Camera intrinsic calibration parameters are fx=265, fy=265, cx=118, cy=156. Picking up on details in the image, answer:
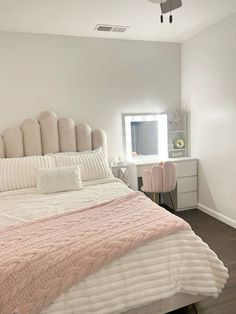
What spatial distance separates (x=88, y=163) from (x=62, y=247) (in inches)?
63.0

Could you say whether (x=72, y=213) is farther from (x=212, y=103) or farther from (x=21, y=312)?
(x=212, y=103)

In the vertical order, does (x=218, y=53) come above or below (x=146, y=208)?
above

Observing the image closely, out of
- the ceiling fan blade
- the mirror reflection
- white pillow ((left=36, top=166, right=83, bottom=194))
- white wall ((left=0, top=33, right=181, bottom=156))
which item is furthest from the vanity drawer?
the ceiling fan blade

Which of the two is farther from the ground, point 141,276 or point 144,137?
point 144,137

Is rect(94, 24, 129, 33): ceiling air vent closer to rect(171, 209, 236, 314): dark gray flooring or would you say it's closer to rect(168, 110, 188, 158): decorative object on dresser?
rect(168, 110, 188, 158): decorative object on dresser

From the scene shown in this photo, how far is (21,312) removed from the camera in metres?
1.27

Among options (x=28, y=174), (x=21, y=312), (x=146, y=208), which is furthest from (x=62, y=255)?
(x=28, y=174)

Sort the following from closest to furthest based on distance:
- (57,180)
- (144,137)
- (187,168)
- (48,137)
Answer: (57,180) < (48,137) < (187,168) < (144,137)

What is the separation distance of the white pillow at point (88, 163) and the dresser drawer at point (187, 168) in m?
1.10

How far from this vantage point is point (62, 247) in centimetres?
149

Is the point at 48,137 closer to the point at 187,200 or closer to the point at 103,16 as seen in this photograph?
the point at 103,16

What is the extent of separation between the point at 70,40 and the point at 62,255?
9.12 ft

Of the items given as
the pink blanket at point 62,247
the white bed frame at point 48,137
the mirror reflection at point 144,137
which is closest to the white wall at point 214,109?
the mirror reflection at point 144,137

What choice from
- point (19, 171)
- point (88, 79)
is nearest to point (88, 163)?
point (19, 171)
